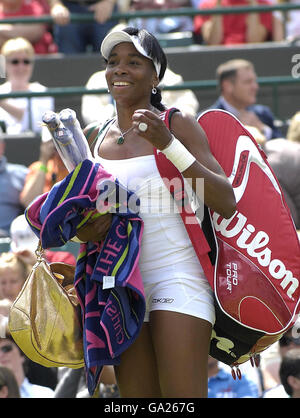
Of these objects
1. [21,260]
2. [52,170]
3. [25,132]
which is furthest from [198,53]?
[21,260]

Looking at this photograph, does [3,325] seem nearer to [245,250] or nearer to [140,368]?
[140,368]

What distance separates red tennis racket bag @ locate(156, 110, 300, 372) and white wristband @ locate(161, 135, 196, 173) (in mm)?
143

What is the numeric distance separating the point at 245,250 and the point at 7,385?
2216 mm

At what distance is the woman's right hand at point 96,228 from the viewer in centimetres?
335

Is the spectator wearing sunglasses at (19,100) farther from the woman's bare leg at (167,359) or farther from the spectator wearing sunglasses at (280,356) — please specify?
the woman's bare leg at (167,359)

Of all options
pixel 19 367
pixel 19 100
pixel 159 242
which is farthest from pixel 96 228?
pixel 19 100

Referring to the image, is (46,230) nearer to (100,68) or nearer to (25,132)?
(25,132)

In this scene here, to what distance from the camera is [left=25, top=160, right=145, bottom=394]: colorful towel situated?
3.27 meters

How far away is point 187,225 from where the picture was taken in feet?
11.1

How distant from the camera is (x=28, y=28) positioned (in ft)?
27.1

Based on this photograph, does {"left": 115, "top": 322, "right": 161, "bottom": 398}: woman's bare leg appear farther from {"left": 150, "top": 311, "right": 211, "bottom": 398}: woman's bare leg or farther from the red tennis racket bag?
the red tennis racket bag

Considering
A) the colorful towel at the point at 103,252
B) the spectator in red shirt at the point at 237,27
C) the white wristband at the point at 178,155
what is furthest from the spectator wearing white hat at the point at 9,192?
the white wristband at the point at 178,155

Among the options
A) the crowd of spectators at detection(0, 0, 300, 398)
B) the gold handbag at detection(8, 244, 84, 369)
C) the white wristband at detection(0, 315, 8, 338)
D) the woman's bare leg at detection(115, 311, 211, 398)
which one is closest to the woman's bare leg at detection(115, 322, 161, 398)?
the woman's bare leg at detection(115, 311, 211, 398)
